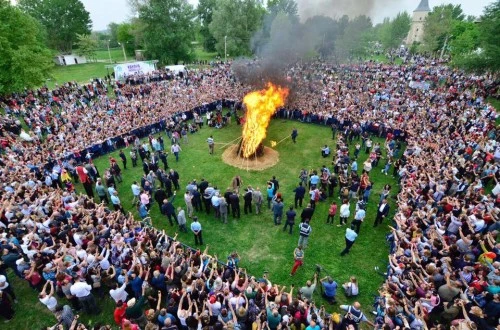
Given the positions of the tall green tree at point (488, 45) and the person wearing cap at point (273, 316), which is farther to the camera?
the tall green tree at point (488, 45)

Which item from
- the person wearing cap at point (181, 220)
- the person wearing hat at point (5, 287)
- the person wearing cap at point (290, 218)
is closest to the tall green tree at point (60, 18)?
the person wearing cap at point (181, 220)

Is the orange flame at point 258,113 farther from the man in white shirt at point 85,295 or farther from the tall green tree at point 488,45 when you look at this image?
the tall green tree at point 488,45

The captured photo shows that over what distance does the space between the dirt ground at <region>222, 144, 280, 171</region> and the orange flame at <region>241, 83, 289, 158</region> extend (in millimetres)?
492

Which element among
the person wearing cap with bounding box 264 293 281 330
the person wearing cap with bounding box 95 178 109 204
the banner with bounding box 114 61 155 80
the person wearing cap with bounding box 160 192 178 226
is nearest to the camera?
the person wearing cap with bounding box 264 293 281 330

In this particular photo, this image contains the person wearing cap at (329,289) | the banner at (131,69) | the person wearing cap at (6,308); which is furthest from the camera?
the banner at (131,69)

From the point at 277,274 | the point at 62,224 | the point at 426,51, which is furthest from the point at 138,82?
the point at 426,51

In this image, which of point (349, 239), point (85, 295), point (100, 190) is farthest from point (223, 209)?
point (85, 295)

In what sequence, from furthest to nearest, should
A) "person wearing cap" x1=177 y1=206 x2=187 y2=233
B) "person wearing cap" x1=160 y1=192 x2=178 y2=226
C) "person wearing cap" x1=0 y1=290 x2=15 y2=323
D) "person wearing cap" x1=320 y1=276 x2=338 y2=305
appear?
1. "person wearing cap" x1=160 y1=192 x2=178 y2=226
2. "person wearing cap" x1=177 y1=206 x2=187 y2=233
3. "person wearing cap" x1=320 y1=276 x2=338 y2=305
4. "person wearing cap" x1=0 y1=290 x2=15 y2=323

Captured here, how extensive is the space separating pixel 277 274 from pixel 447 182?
7820mm

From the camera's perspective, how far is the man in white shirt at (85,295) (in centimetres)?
762

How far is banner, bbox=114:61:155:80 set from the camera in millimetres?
31953

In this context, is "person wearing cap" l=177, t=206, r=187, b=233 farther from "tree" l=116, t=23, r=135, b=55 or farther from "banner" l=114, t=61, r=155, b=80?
"tree" l=116, t=23, r=135, b=55

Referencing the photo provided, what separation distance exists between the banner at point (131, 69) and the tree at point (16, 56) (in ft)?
23.2

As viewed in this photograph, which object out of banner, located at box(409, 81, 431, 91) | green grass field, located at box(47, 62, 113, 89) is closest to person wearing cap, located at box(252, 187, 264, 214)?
banner, located at box(409, 81, 431, 91)
